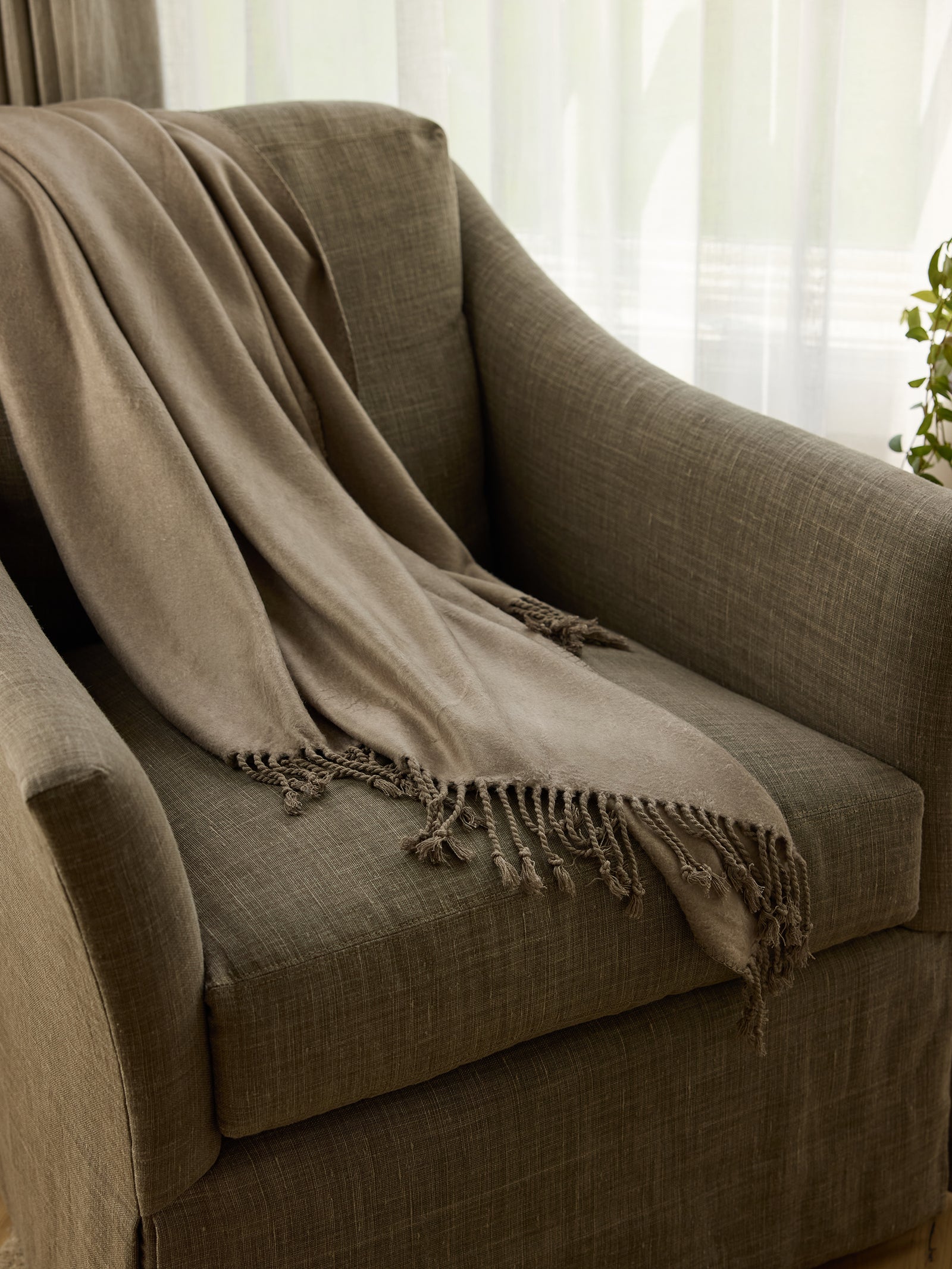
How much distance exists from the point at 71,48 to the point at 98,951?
4.70ft

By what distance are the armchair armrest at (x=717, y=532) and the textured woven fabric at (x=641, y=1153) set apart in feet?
0.43

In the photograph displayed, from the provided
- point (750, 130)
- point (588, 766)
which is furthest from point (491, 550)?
point (750, 130)

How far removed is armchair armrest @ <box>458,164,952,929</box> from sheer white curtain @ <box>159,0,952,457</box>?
37 centimetres

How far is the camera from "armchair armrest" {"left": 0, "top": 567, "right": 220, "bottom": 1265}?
76 cm

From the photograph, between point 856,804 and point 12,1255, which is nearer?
point 856,804

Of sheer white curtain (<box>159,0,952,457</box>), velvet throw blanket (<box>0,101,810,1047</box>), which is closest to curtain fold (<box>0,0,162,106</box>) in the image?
sheer white curtain (<box>159,0,952,457</box>)

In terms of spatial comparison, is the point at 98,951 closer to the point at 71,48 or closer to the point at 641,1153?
the point at 641,1153

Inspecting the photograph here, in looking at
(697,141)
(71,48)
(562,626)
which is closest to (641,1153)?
(562,626)

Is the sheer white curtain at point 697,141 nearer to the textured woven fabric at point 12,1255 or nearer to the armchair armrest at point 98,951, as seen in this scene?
the armchair armrest at point 98,951

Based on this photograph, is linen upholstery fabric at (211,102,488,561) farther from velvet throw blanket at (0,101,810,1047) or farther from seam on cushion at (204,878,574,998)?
seam on cushion at (204,878,574,998)

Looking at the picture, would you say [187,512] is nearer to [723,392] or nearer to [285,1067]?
[285,1067]

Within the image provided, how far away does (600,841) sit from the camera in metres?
0.97

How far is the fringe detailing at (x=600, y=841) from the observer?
3.10ft

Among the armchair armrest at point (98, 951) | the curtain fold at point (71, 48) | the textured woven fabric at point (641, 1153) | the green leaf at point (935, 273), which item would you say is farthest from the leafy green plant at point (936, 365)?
the curtain fold at point (71, 48)
